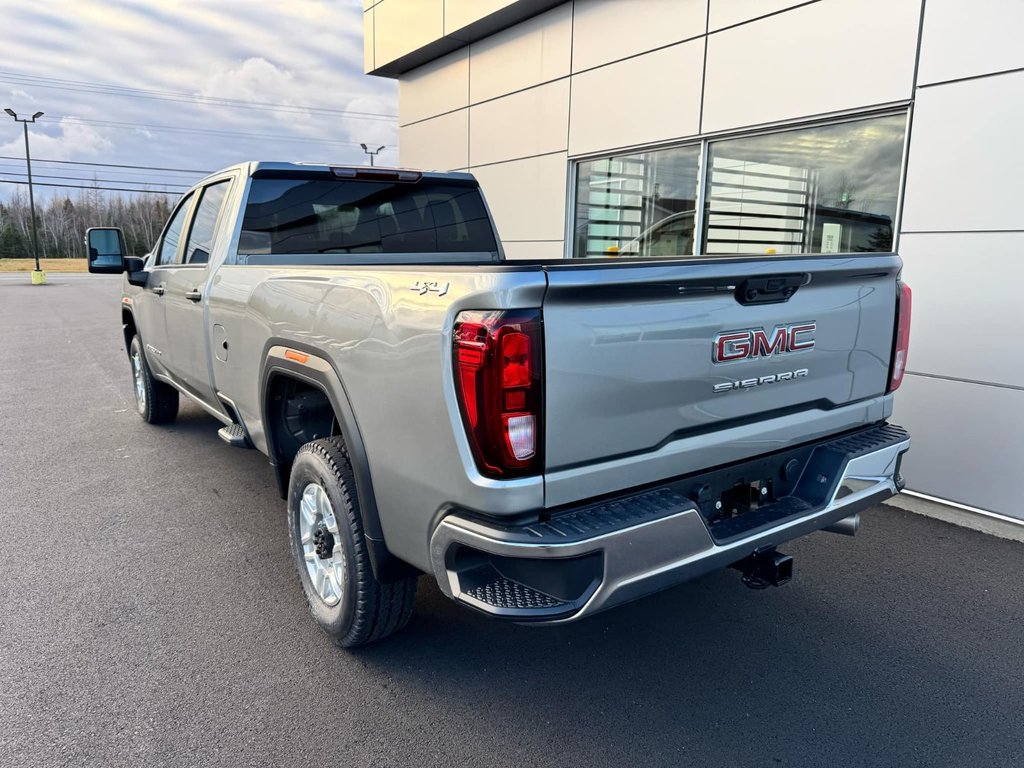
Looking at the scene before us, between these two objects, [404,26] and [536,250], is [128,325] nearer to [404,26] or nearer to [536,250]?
[536,250]

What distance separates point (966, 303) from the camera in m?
4.74

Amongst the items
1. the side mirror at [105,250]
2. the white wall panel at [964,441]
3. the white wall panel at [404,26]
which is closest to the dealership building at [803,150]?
the white wall panel at [964,441]

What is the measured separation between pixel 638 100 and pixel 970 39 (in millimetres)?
3356

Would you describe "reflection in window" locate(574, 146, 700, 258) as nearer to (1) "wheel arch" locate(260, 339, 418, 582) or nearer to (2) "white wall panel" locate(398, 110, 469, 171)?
(2) "white wall panel" locate(398, 110, 469, 171)

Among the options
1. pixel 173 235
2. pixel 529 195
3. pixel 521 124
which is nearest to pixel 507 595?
pixel 173 235

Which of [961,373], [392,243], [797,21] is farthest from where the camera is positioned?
[797,21]

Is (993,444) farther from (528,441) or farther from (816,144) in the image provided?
(528,441)

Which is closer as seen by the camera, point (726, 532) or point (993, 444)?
point (726, 532)

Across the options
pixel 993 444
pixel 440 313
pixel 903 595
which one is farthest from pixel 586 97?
pixel 440 313

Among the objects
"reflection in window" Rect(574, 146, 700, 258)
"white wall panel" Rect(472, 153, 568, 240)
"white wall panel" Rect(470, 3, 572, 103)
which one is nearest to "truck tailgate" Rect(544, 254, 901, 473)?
"reflection in window" Rect(574, 146, 700, 258)

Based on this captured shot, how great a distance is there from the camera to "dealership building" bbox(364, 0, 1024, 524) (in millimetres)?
4629

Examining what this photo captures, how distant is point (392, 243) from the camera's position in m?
4.52

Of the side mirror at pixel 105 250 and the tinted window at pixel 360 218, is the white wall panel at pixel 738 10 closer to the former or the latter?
the tinted window at pixel 360 218

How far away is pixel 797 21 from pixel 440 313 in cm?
515
